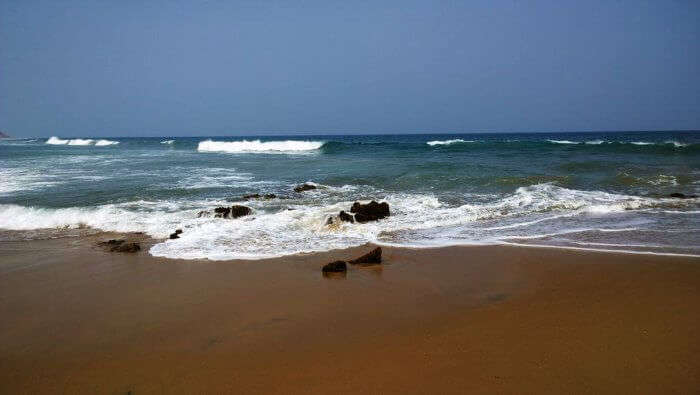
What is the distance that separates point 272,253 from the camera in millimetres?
6320

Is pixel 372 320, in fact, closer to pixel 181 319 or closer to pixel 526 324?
pixel 526 324

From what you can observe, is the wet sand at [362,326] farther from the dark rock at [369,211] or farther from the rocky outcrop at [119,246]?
the dark rock at [369,211]

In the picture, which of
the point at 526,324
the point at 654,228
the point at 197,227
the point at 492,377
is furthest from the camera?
the point at 197,227

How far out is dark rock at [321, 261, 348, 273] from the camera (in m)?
5.37

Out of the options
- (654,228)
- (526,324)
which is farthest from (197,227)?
(654,228)

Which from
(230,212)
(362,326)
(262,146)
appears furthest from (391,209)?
(262,146)

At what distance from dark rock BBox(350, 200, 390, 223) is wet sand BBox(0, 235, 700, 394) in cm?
246

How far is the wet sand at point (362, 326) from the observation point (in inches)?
119

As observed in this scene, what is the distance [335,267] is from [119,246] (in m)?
3.88

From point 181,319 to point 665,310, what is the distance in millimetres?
4638

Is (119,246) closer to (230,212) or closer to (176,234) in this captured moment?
(176,234)

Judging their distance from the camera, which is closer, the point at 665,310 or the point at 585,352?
the point at 585,352

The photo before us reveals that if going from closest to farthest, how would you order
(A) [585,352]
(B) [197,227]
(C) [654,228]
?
(A) [585,352]
(C) [654,228]
(B) [197,227]

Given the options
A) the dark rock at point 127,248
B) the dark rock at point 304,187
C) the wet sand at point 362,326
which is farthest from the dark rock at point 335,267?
the dark rock at point 304,187
